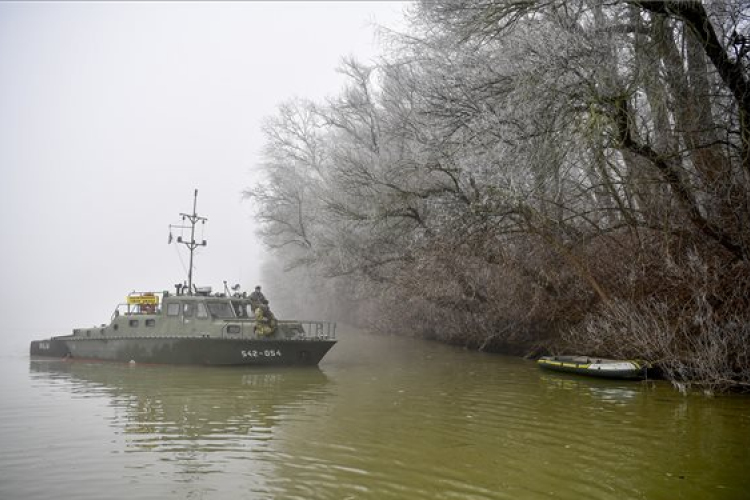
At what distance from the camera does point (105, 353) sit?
18.6 meters

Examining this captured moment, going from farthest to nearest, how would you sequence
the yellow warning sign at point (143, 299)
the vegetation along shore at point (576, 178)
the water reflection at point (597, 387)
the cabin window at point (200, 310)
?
the yellow warning sign at point (143, 299) < the cabin window at point (200, 310) < the water reflection at point (597, 387) < the vegetation along shore at point (576, 178)

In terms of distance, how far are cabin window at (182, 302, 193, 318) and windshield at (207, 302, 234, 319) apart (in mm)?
565

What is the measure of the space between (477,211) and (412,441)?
9296 mm

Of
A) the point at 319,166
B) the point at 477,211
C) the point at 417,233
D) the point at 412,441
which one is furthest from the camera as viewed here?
the point at 319,166

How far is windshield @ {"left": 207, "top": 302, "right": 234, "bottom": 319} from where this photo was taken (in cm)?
1733

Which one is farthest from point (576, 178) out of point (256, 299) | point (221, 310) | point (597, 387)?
point (221, 310)

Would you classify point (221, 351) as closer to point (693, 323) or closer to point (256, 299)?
point (256, 299)

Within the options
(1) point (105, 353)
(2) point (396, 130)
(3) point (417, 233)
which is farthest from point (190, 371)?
(2) point (396, 130)

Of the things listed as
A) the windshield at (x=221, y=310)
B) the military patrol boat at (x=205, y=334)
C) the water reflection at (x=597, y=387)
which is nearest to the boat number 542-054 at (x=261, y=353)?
the military patrol boat at (x=205, y=334)

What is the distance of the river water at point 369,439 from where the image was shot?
6.45 meters

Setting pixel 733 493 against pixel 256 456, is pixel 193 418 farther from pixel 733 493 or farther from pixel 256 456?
pixel 733 493

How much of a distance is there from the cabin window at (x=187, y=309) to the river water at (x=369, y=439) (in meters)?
2.67

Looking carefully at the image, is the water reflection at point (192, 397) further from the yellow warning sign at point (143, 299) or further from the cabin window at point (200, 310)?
the yellow warning sign at point (143, 299)

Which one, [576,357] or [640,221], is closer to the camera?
[640,221]
